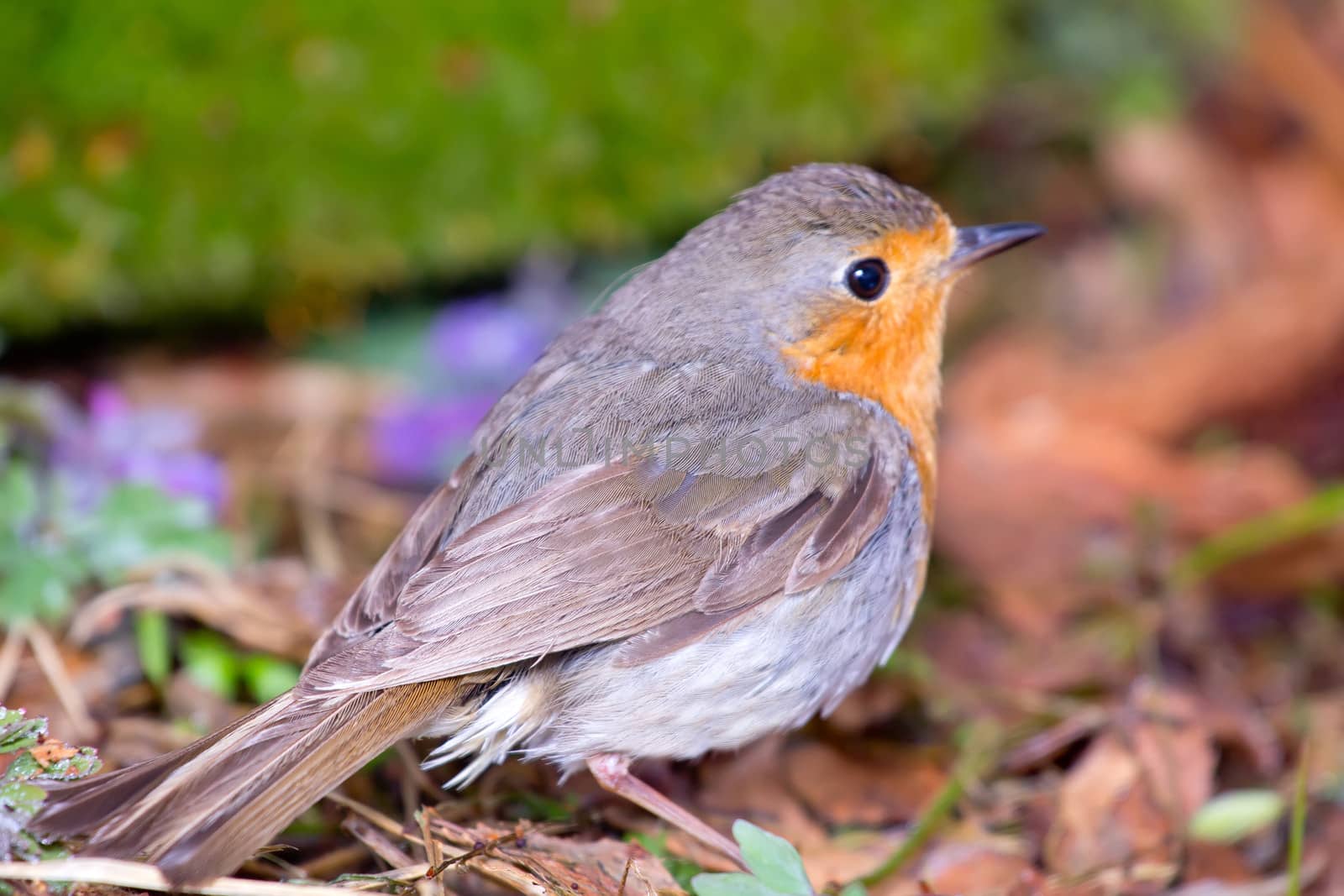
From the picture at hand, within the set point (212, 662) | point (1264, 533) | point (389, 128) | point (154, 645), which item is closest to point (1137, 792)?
point (1264, 533)

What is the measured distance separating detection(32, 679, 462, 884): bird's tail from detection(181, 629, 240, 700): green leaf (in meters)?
0.76

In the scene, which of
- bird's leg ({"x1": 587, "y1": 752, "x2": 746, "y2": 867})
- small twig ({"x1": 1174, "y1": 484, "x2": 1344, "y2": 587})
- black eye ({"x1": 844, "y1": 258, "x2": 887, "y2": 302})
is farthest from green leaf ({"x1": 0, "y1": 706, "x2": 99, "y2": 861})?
small twig ({"x1": 1174, "y1": 484, "x2": 1344, "y2": 587})

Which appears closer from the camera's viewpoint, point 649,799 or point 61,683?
point 649,799

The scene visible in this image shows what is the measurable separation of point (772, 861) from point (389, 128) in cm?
303

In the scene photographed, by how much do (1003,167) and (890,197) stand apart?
9.36 ft

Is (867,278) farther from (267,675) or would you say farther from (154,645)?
(154,645)

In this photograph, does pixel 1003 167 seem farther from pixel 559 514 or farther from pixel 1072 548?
pixel 559 514

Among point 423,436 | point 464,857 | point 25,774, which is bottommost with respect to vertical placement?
point 464,857

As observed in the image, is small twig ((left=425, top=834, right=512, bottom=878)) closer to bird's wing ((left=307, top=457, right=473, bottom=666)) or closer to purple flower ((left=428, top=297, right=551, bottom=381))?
bird's wing ((left=307, top=457, right=473, bottom=666))

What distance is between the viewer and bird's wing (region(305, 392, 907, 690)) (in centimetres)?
283

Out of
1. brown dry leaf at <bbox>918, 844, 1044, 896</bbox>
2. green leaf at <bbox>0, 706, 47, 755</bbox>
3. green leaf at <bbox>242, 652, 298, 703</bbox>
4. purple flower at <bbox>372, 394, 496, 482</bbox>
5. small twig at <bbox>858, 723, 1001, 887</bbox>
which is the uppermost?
purple flower at <bbox>372, 394, 496, 482</bbox>

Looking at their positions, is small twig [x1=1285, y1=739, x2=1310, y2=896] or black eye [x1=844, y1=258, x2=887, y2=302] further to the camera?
black eye [x1=844, y1=258, x2=887, y2=302]

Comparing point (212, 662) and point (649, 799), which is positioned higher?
point (212, 662)

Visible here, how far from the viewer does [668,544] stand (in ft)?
10.0
